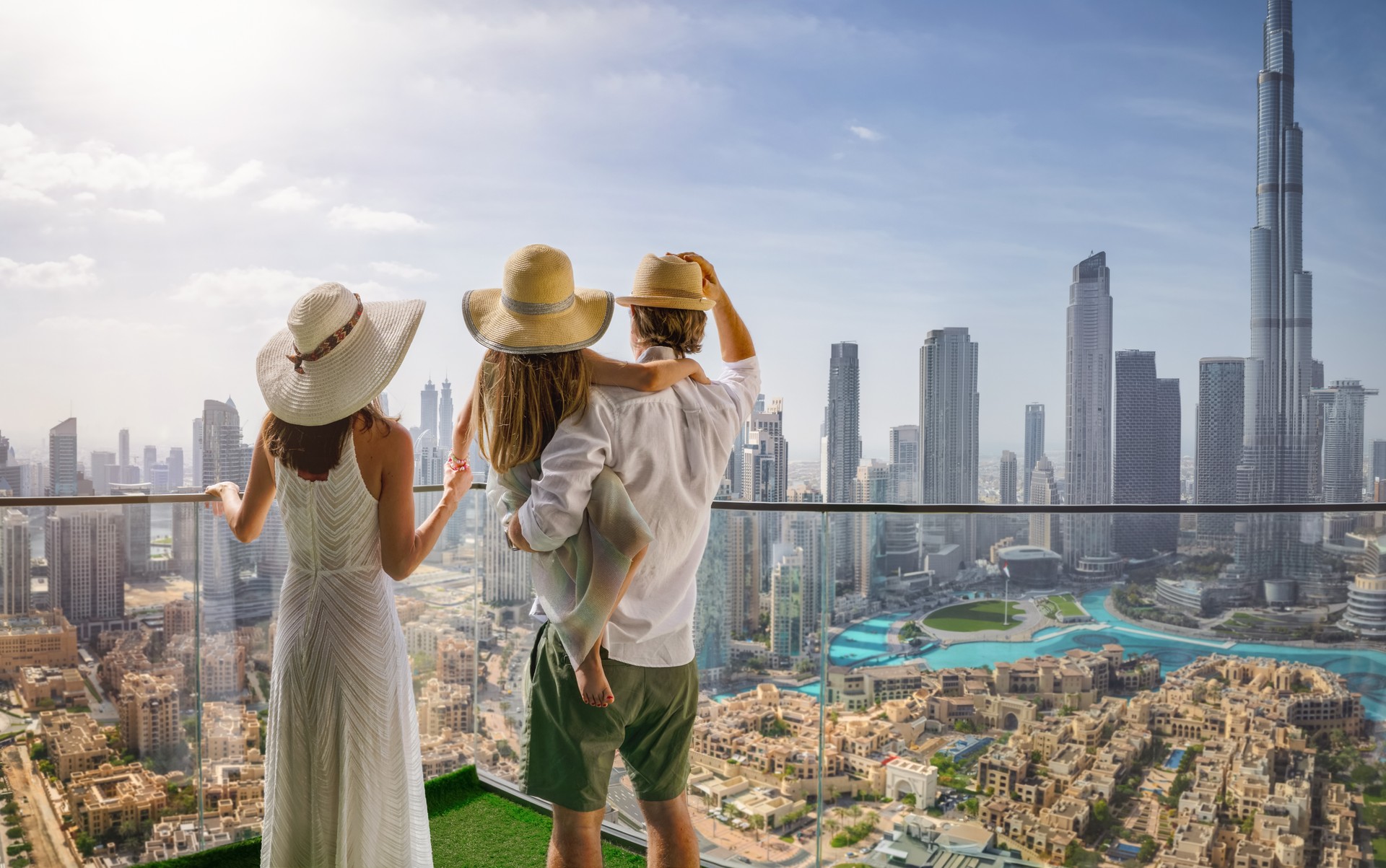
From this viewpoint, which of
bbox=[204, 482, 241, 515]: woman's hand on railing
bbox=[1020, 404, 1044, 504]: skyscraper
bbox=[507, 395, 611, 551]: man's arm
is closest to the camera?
bbox=[507, 395, 611, 551]: man's arm

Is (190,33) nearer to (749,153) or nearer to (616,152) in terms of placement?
(616,152)

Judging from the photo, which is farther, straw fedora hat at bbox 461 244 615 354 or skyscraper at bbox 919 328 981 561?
skyscraper at bbox 919 328 981 561

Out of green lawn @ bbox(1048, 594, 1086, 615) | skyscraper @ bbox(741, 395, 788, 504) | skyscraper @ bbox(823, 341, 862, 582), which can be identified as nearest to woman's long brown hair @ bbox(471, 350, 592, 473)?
skyscraper @ bbox(741, 395, 788, 504)

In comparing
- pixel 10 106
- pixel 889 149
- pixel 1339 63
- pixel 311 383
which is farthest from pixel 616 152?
pixel 1339 63

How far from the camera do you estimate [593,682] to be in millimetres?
1278

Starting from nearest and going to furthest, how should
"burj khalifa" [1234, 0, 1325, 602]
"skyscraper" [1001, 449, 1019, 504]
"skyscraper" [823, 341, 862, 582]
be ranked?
"skyscraper" [823, 341, 862, 582] → "skyscraper" [1001, 449, 1019, 504] → "burj khalifa" [1234, 0, 1325, 602]

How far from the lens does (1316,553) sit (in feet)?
6.61

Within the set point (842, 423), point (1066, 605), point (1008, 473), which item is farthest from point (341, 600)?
point (1008, 473)

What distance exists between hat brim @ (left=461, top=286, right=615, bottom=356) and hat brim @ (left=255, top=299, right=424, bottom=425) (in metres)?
0.20

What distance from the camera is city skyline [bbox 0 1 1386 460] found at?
19.7ft

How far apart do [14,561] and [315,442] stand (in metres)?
1.39

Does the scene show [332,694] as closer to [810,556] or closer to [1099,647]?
[810,556]

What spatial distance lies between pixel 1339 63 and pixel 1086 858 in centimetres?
1310

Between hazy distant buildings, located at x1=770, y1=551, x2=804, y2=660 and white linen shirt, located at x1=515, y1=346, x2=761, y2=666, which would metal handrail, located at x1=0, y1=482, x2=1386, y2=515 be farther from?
white linen shirt, located at x1=515, y1=346, x2=761, y2=666
